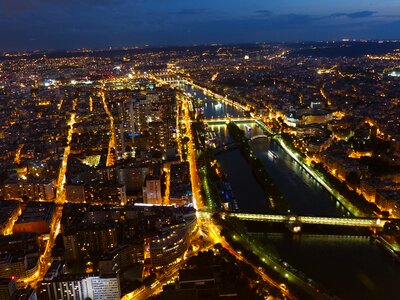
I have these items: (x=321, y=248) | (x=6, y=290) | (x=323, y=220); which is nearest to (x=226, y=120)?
(x=323, y=220)

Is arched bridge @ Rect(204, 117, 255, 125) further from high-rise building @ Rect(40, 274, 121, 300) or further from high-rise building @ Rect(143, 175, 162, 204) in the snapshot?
high-rise building @ Rect(40, 274, 121, 300)

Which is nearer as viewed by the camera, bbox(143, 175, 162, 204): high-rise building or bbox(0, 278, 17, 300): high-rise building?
bbox(0, 278, 17, 300): high-rise building

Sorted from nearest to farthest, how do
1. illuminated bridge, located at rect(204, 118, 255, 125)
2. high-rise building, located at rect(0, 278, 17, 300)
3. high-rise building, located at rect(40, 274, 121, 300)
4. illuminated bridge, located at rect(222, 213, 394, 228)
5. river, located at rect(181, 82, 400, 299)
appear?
high-rise building, located at rect(0, 278, 17, 300) < high-rise building, located at rect(40, 274, 121, 300) < river, located at rect(181, 82, 400, 299) < illuminated bridge, located at rect(222, 213, 394, 228) < illuminated bridge, located at rect(204, 118, 255, 125)

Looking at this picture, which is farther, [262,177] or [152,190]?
[262,177]

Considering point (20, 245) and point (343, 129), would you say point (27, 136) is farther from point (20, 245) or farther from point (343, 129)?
point (343, 129)

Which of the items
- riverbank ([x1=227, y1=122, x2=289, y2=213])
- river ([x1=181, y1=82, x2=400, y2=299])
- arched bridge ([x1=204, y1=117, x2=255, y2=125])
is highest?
arched bridge ([x1=204, y1=117, x2=255, y2=125])

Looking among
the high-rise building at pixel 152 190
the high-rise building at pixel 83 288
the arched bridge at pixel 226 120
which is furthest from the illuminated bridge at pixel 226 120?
the high-rise building at pixel 83 288

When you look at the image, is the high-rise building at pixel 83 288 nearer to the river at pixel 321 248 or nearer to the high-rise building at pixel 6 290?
the high-rise building at pixel 6 290

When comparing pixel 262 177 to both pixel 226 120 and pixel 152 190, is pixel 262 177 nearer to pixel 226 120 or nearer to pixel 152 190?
pixel 152 190

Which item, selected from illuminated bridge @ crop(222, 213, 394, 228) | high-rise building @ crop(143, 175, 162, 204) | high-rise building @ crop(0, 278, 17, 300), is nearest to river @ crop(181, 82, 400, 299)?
illuminated bridge @ crop(222, 213, 394, 228)

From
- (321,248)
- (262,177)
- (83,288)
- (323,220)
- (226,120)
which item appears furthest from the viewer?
(226,120)
